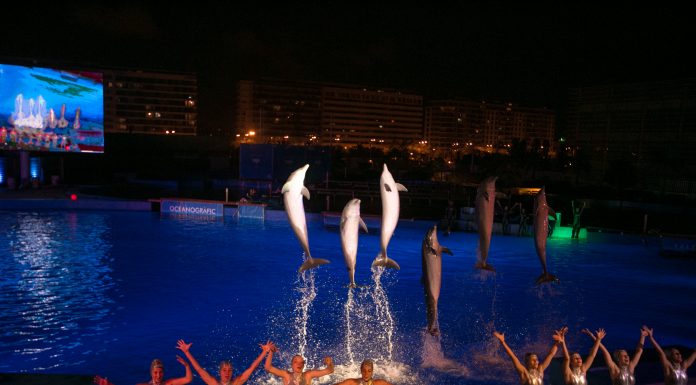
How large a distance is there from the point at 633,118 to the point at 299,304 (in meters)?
115

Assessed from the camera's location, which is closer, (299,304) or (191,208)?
(299,304)

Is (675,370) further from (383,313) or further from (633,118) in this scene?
(633,118)

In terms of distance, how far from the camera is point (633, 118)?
112 m

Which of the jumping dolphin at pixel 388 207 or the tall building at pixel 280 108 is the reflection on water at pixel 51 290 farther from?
the tall building at pixel 280 108

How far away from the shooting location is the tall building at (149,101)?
145m

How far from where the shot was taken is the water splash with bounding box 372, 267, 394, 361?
10.9 meters

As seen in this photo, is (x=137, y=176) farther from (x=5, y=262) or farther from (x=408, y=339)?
(x=408, y=339)

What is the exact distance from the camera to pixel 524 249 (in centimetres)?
2206

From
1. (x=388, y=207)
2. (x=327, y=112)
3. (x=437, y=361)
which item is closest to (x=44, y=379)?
(x=437, y=361)

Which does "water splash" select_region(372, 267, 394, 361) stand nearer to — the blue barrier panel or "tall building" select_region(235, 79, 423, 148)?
the blue barrier panel

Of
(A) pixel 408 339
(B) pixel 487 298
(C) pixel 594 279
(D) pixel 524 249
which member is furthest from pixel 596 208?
(A) pixel 408 339

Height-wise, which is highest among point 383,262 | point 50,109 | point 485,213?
point 50,109

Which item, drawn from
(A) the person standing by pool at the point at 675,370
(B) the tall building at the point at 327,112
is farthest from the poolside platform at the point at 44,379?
(B) the tall building at the point at 327,112

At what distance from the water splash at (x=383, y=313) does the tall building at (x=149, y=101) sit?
137998 mm
